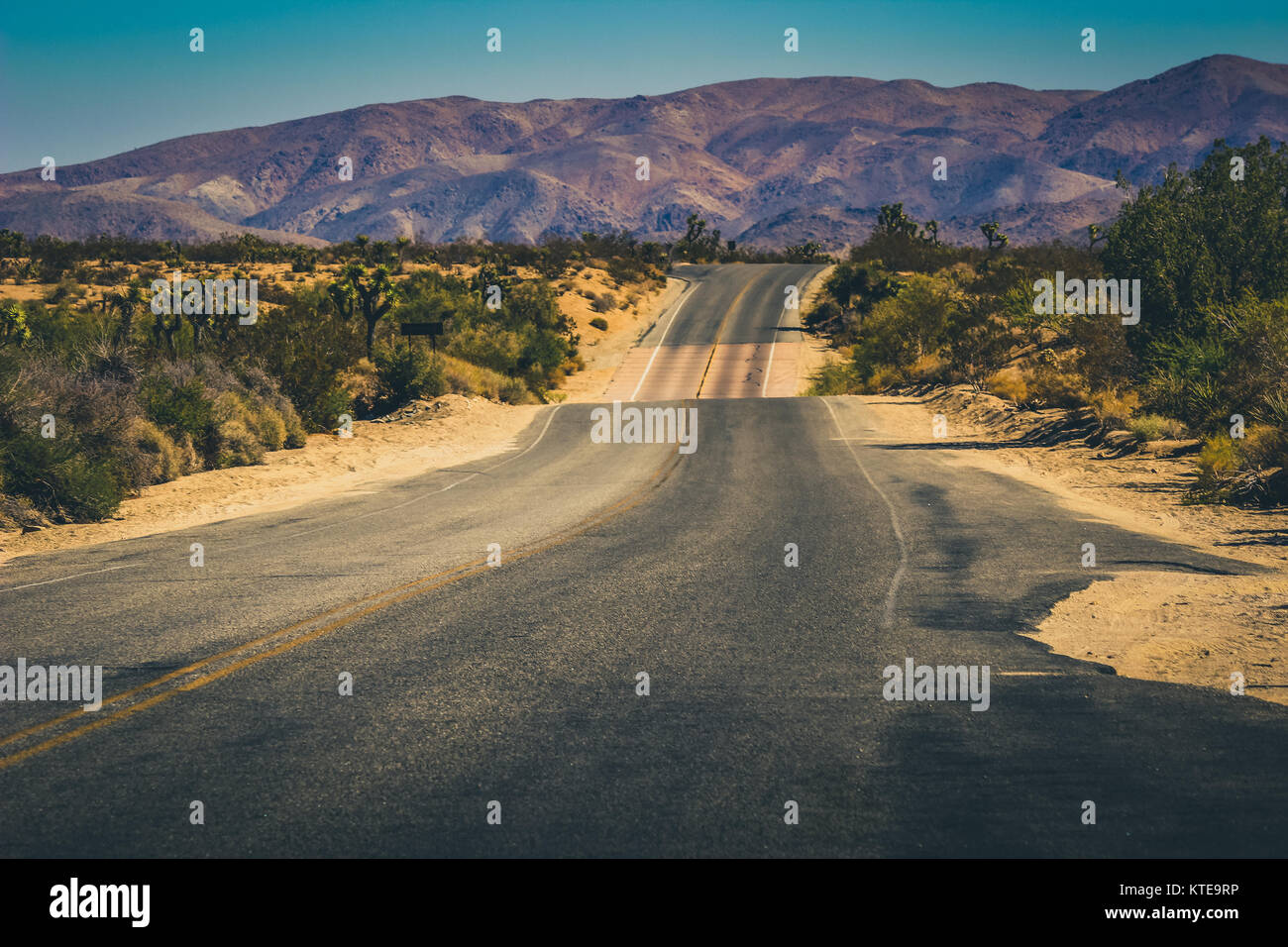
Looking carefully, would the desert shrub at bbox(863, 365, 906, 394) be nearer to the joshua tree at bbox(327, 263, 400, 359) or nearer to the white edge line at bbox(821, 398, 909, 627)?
the white edge line at bbox(821, 398, 909, 627)

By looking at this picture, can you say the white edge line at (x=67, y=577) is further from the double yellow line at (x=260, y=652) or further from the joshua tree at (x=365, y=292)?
the joshua tree at (x=365, y=292)

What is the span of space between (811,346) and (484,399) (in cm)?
2391

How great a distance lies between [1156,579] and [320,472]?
17.4m

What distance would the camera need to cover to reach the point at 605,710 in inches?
256

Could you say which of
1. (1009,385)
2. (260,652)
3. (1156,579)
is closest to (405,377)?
(1009,385)

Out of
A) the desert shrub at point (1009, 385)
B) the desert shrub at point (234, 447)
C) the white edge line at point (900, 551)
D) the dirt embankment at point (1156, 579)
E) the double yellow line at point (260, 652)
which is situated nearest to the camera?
the double yellow line at point (260, 652)

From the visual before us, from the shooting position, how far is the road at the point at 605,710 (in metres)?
4.78

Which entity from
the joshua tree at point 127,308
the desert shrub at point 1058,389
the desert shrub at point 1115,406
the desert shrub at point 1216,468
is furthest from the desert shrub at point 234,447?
the desert shrub at point 1058,389

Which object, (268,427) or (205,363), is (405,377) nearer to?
(205,363)

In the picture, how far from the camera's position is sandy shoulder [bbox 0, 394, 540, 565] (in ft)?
49.9

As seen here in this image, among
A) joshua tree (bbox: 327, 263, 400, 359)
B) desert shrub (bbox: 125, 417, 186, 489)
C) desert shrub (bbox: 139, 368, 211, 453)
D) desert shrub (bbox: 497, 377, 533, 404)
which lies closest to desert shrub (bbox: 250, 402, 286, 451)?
desert shrub (bbox: 139, 368, 211, 453)

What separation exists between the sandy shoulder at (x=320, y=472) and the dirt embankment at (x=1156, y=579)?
13.0 meters

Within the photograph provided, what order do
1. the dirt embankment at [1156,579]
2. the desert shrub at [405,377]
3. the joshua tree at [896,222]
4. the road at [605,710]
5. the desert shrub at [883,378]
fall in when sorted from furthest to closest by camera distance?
the joshua tree at [896,222] → the desert shrub at [883,378] → the desert shrub at [405,377] → the dirt embankment at [1156,579] → the road at [605,710]

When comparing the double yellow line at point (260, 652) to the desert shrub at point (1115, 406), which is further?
the desert shrub at point (1115, 406)
